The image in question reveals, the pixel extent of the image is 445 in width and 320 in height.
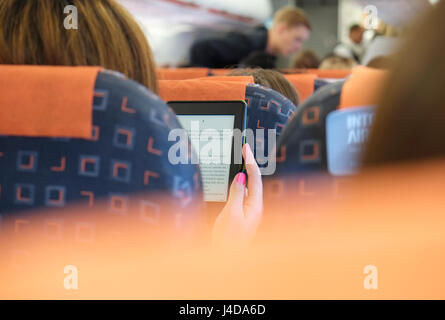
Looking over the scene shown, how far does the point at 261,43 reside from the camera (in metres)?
4.39

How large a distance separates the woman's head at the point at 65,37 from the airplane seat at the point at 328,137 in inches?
10.0

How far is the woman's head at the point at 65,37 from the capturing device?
2.58ft

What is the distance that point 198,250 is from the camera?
79cm

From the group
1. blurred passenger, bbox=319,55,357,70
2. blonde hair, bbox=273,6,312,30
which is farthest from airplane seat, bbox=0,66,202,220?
blurred passenger, bbox=319,55,357,70

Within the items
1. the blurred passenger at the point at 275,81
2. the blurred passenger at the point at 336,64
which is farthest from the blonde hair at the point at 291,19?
the blurred passenger at the point at 275,81

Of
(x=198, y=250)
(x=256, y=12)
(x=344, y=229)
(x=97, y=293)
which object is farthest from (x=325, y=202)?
(x=256, y=12)

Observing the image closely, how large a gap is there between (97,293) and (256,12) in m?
10.4

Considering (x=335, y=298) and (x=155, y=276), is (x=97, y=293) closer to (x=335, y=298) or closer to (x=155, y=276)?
(x=155, y=276)

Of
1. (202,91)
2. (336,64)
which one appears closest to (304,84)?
(202,91)

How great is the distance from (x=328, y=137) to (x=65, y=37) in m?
0.38

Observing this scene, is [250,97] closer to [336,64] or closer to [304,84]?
[304,84]

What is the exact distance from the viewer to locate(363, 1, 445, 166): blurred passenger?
38 cm

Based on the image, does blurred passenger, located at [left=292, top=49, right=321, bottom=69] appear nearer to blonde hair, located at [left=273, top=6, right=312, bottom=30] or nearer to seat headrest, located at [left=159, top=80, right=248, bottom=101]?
blonde hair, located at [left=273, top=6, right=312, bottom=30]

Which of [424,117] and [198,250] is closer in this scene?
[424,117]
